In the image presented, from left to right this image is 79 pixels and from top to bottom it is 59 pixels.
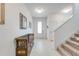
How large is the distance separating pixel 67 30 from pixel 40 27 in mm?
7743

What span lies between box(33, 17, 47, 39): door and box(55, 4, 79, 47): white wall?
744 centimetres

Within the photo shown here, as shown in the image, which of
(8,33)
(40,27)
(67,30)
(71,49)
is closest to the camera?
(8,33)

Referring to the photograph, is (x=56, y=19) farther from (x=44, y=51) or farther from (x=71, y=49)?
(x=71, y=49)

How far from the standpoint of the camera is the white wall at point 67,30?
6.45 meters

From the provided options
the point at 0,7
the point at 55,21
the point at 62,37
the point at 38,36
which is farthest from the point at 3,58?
the point at 38,36

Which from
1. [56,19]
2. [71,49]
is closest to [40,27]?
[56,19]

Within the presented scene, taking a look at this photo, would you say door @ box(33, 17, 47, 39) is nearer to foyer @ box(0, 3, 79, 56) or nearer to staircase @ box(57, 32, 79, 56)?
foyer @ box(0, 3, 79, 56)

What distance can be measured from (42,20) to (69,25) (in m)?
7.60

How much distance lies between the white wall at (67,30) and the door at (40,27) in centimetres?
744

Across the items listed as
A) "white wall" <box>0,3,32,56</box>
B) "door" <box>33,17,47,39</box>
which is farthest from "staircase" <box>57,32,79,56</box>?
"door" <box>33,17,47,39</box>

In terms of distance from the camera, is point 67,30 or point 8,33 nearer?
point 8,33

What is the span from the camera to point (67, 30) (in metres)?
6.59

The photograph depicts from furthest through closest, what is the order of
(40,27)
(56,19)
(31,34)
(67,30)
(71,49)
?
(40,27) → (56,19) → (31,34) → (67,30) → (71,49)

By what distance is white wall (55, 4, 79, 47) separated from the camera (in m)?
6.45
